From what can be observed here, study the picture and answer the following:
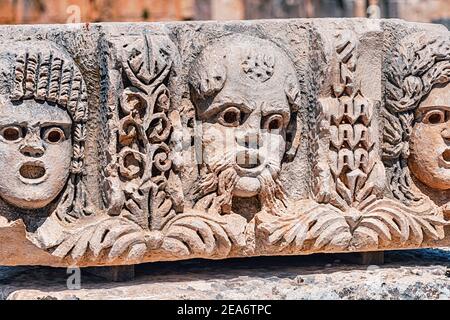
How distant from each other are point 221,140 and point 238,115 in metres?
0.12

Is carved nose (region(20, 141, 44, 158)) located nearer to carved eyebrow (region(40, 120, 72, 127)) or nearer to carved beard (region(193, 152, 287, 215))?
carved eyebrow (region(40, 120, 72, 127))

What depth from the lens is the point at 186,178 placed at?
4.82 metres

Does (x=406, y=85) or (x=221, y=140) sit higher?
(x=406, y=85)

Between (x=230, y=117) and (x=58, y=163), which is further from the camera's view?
(x=230, y=117)

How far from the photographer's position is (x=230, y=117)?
4848mm

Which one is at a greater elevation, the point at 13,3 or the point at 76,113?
the point at 13,3

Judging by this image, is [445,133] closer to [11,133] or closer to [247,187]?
[247,187]

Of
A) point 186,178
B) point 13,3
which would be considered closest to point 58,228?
point 186,178

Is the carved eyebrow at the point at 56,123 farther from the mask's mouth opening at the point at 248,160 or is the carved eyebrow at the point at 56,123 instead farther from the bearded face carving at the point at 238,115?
the mask's mouth opening at the point at 248,160

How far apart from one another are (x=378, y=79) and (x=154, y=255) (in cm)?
119

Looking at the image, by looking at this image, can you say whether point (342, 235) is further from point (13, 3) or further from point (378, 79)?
point (13, 3)

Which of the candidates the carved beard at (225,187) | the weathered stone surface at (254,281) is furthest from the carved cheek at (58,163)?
the carved beard at (225,187)

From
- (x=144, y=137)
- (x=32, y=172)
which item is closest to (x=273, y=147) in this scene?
(x=144, y=137)

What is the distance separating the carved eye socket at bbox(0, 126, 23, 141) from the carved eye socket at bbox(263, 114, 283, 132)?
978 mm
